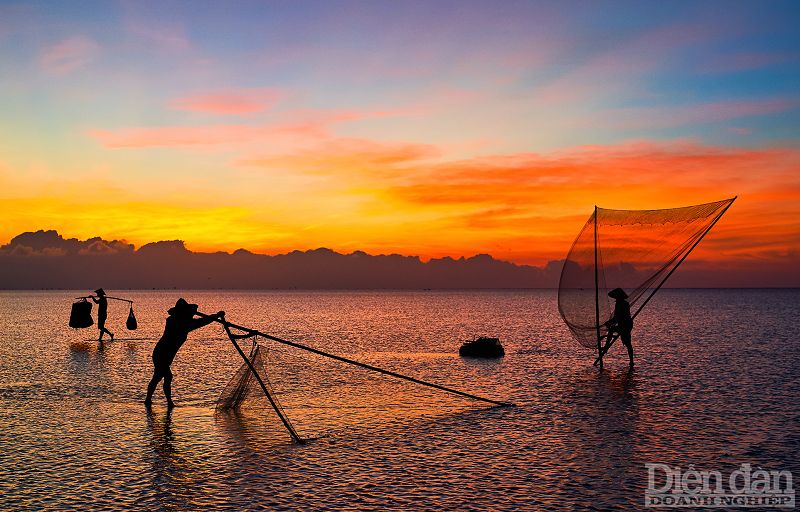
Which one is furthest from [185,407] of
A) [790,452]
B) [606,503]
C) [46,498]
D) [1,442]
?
[790,452]

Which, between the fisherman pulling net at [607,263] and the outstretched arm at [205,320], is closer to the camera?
the outstretched arm at [205,320]

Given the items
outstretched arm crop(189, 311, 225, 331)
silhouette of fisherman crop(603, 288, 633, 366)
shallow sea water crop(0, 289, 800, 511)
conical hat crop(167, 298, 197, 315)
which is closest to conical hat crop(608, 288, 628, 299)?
silhouette of fisherman crop(603, 288, 633, 366)

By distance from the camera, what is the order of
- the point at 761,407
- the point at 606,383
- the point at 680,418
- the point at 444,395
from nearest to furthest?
the point at 680,418, the point at 761,407, the point at 444,395, the point at 606,383

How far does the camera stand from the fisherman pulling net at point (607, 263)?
64.4ft

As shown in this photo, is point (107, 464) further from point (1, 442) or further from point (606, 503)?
point (606, 503)

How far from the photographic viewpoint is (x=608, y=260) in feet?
70.7

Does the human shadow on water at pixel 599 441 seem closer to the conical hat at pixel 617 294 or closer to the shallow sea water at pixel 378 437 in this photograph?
the shallow sea water at pixel 378 437

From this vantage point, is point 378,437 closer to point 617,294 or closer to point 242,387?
point 242,387

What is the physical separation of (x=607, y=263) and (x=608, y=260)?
6.1 inches

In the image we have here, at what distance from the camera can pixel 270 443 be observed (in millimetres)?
11508

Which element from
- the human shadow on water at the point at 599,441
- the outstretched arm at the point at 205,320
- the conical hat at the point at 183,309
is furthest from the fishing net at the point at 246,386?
the human shadow on water at the point at 599,441

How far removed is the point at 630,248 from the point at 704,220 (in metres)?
2.89

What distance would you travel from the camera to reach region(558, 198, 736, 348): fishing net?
19453mm

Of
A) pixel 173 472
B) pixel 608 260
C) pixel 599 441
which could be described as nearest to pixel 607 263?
pixel 608 260
